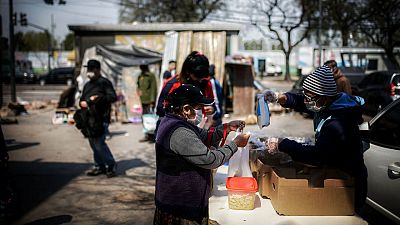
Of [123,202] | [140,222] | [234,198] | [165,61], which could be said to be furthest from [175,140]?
[165,61]

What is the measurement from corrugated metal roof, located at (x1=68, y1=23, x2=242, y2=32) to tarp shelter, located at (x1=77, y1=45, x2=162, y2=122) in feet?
4.71

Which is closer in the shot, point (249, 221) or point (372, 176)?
point (249, 221)

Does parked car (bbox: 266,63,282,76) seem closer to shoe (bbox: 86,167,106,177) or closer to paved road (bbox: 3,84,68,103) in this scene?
paved road (bbox: 3,84,68,103)

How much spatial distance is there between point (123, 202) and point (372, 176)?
10.8 ft

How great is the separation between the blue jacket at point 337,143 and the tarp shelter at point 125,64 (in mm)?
11439

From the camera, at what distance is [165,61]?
12.8m

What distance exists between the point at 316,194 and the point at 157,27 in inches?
522

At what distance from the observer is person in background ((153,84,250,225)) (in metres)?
2.58

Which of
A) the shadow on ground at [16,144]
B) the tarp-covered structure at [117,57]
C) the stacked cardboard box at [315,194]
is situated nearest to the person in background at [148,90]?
the tarp-covered structure at [117,57]

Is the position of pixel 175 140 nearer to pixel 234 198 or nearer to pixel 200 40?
pixel 234 198

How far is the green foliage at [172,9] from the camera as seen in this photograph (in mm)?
42125

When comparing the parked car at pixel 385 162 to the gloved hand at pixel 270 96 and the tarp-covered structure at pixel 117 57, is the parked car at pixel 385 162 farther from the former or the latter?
the tarp-covered structure at pixel 117 57

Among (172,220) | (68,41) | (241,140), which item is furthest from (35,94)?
(68,41)

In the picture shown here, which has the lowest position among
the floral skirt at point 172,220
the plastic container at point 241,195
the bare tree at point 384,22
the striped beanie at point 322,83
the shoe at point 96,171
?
the shoe at point 96,171
